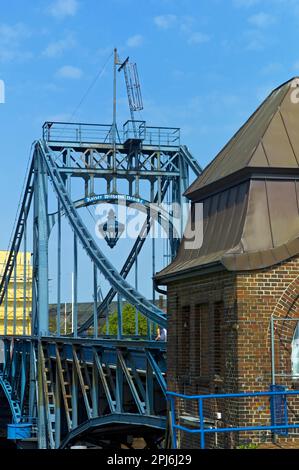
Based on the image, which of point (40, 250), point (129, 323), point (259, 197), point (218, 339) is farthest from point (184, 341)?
point (129, 323)

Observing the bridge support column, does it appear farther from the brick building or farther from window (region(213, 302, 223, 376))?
window (region(213, 302, 223, 376))

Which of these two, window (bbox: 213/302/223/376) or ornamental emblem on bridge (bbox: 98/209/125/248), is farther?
ornamental emblem on bridge (bbox: 98/209/125/248)

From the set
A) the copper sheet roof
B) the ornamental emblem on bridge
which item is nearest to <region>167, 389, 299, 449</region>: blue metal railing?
the copper sheet roof

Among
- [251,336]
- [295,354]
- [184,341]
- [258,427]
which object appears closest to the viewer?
[258,427]

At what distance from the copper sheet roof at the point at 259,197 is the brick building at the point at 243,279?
17 mm

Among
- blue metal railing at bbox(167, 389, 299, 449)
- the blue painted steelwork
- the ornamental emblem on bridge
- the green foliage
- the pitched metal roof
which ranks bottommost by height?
the blue painted steelwork

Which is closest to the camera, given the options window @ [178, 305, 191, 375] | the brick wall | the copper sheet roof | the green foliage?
the brick wall

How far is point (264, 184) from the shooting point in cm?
1552

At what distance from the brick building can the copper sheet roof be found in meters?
0.02

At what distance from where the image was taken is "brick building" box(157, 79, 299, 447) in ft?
47.4

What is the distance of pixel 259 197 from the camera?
1541 centimetres

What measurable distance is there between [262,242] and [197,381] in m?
3.04

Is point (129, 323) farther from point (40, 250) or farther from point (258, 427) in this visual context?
point (258, 427)

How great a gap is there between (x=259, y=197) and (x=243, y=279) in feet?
5.41
